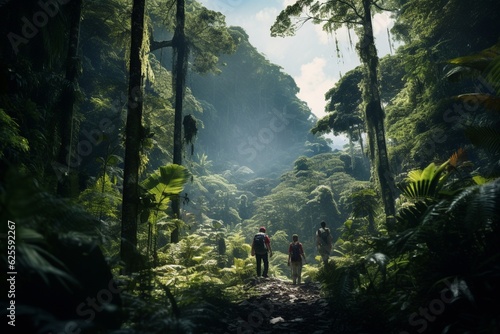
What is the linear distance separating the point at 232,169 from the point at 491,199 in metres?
78.0

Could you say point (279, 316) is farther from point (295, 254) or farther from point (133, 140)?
point (295, 254)

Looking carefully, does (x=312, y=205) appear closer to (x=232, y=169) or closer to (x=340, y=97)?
(x=340, y=97)

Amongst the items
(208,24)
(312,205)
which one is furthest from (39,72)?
(312,205)

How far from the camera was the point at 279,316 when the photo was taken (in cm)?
525

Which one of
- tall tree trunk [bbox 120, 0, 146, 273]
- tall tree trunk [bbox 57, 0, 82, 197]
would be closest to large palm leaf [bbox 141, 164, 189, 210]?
tall tree trunk [bbox 120, 0, 146, 273]

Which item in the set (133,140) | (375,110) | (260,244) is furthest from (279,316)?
(375,110)

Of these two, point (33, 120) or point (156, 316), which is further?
point (33, 120)

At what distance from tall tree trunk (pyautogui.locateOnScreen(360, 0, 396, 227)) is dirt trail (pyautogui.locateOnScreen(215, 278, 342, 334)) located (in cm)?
673

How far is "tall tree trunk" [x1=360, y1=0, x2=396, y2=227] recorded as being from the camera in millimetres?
11953

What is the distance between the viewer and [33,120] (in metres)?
8.84

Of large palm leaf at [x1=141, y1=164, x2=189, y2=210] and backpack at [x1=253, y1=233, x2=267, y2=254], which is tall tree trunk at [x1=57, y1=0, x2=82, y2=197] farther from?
backpack at [x1=253, y1=233, x2=267, y2=254]

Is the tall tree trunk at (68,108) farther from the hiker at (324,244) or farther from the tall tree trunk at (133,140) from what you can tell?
the hiker at (324,244)

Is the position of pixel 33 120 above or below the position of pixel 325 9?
below

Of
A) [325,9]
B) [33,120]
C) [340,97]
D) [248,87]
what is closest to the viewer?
[33,120]
